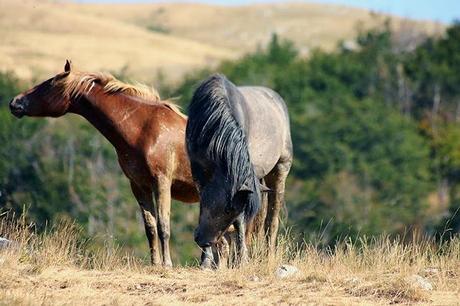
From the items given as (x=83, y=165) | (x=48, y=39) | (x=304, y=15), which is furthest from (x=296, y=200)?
(x=304, y=15)

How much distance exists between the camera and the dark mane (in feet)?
39.0

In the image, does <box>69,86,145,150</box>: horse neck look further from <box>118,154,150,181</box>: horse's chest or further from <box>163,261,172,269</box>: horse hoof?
<box>163,261,172,269</box>: horse hoof

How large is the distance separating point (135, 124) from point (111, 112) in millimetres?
333

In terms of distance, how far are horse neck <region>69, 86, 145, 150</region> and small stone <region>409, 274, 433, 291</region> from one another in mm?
3985

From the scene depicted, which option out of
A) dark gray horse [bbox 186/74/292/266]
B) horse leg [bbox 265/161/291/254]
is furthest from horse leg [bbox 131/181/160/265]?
horse leg [bbox 265/161/291/254]

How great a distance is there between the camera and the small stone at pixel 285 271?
1145 centimetres

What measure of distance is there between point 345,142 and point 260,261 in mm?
62580

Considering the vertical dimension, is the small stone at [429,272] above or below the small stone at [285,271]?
above

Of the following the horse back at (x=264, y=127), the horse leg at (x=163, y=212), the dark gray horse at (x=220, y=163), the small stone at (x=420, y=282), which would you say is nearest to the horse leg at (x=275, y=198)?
the horse back at (x=264, y=127)

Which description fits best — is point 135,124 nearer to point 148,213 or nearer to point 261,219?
point 148,213

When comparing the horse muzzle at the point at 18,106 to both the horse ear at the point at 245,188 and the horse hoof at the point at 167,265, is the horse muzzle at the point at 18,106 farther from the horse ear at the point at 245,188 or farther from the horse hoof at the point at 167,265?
the horse ear at the point at 245,188

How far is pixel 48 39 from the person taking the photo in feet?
393

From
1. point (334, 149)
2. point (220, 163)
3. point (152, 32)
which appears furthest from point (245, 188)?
point (152, 32)

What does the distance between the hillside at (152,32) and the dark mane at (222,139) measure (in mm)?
55362
